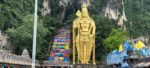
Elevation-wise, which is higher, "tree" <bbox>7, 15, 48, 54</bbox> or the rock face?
the rock face

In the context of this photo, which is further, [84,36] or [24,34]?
[24,34]

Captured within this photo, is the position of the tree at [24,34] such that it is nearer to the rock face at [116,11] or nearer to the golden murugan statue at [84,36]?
the golden murugan statue at [84,36]

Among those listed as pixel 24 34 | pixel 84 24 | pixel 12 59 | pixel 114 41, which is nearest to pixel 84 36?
pixel 84 24

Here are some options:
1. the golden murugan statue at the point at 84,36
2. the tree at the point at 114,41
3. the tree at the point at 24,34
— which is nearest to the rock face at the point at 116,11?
the tree at the point at 114,41

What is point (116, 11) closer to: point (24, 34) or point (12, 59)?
point (24, 34)

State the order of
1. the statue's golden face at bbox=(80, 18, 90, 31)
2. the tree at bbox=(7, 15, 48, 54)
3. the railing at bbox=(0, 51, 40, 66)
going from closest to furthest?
the statue's golden face at bbox=(80, 18, 90, 31), the railing at bbox=(0, 51, 40, 66), the tree at bbox=(7, 15, 48, 54)

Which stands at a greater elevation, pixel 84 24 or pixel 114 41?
pixel 84 24

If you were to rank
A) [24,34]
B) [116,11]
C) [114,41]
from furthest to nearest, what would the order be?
[116,11]
[114,41]
[24,34]

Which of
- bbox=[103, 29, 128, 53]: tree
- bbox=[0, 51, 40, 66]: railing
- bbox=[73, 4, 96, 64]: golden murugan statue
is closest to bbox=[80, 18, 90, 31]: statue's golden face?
bbox=[73, 4, 96, 64]: golden murugan statue

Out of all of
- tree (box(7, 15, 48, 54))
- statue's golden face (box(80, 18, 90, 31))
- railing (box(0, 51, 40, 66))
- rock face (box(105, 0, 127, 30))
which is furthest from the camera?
rock face (box(105, 0, 127, 30))

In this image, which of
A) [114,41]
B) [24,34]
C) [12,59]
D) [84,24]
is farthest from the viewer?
[114,41]

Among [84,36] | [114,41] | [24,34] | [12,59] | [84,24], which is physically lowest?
[12,59]

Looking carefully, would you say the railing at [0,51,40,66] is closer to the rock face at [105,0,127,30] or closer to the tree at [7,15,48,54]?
the tree at [7,15,48,54]

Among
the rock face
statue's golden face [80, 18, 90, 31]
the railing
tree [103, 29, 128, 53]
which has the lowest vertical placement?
the railing
